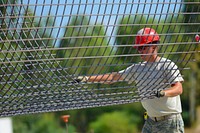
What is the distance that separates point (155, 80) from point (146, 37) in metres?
0.44

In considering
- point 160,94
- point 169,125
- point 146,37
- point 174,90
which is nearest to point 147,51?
point 146,37

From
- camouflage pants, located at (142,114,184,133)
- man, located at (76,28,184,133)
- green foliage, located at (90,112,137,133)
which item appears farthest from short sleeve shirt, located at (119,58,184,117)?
green foliage, located at (90,112,137,133)

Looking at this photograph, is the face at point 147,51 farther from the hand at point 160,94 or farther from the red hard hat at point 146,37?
the hand at point 160,94

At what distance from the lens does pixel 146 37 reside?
5.45m

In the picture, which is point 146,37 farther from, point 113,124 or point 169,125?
point 113,124

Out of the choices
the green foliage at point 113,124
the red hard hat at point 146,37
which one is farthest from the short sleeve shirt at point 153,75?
the green foliage at point 113,124

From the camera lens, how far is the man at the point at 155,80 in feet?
17.9

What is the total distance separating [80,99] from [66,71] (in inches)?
10.3

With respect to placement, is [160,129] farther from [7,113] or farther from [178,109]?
[7,113]

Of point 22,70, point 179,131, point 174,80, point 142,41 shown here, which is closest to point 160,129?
point 179,131

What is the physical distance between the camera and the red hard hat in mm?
5199

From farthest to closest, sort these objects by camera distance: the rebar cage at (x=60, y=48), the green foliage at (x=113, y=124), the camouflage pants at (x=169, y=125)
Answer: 1. the green foliage at (x=113, y=124)
2. the camouflage pants at (x=169, y=125)
3. the rebar cage at (x=60, y=48)

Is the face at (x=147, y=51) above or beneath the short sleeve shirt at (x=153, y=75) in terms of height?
above

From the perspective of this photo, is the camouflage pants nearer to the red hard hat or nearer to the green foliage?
the red hard hat
